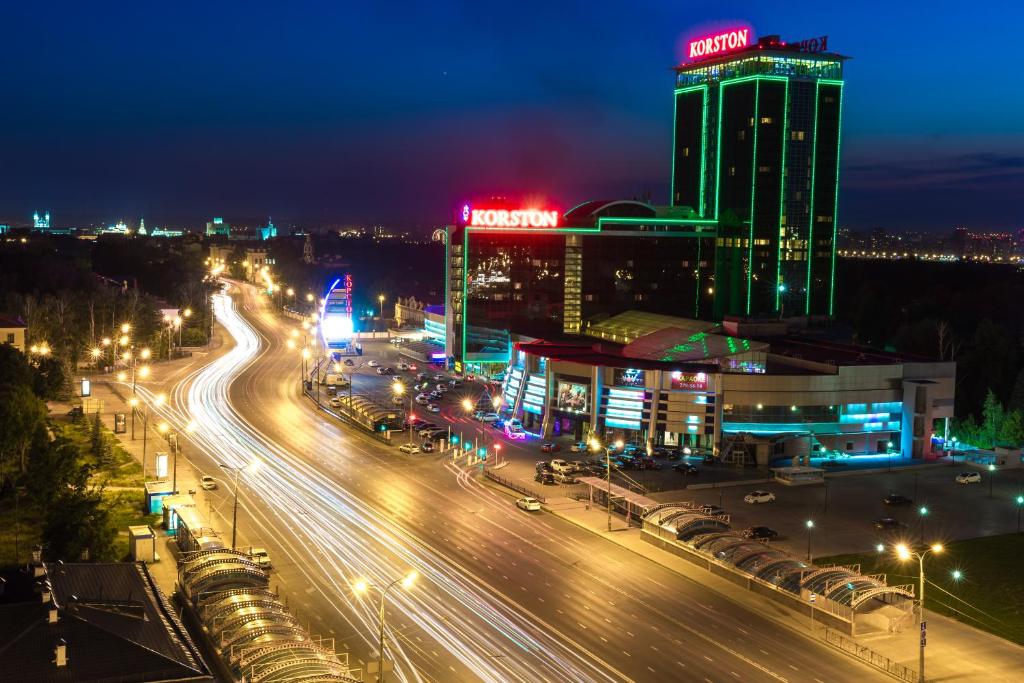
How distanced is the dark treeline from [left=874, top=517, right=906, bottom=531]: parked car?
113 feet

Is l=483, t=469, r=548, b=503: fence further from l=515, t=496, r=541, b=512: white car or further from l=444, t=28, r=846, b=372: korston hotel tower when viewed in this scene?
l=444, t=28, r=846, b=372: korston hotel tower

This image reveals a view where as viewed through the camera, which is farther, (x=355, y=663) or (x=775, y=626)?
(x=775, y=626)

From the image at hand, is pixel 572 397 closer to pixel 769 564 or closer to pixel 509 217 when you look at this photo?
pixel 509 217

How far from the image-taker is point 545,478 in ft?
222

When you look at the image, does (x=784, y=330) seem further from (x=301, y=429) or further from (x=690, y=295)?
(x=301, y=429)

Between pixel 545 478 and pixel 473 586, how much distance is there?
2137 cm

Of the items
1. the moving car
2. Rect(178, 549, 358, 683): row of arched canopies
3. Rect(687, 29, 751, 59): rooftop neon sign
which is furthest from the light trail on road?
Rect(687, 29, 751, 59): rooftop neon sign

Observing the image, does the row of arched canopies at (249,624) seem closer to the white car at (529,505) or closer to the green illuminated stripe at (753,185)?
the white car at (529,505)

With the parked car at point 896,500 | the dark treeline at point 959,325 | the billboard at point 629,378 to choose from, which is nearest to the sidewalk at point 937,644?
the parked car at point 896,500

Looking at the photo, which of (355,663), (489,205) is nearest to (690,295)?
(489,205)

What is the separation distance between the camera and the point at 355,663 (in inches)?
1505

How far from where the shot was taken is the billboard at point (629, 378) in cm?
8081

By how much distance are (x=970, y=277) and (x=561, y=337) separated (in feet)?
384

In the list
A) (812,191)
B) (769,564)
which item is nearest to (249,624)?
(769,564)
